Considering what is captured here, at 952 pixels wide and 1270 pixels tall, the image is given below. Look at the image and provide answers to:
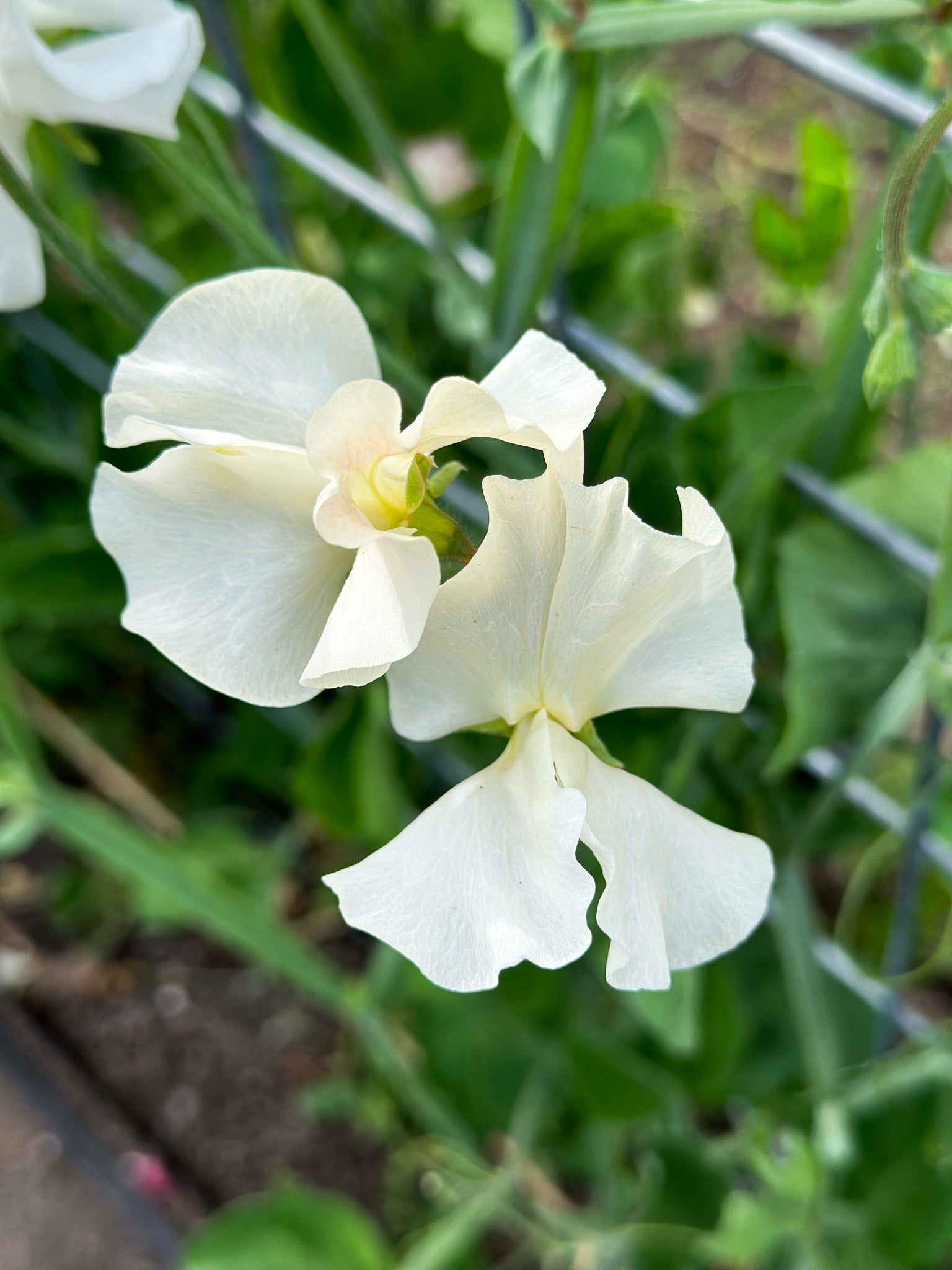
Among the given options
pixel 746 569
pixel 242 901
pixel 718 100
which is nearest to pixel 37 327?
pixel 242 901

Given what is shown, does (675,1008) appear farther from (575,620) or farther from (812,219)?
(812,219)

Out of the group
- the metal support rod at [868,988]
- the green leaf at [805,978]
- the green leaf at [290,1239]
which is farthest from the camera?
the green leaf at [290,1239]

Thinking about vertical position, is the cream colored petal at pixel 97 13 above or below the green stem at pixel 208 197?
above

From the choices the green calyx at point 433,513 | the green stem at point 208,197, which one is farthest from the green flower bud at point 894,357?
the green stem at point 208,197

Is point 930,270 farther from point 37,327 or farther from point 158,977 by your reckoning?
point 158,977

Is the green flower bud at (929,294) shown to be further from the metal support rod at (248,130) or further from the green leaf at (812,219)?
the metal support rod at (248,130)

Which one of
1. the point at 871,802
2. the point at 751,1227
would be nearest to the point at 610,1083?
the point at 751,1227
